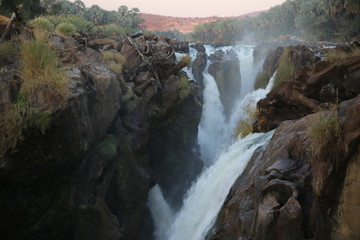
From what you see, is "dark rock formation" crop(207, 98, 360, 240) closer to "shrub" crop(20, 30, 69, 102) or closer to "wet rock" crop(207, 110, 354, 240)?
"wet rock" crop(207, 110, 354, 240)

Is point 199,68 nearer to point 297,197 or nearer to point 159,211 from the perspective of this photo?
point 159,211

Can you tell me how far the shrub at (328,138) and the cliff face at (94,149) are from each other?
5.31 metres

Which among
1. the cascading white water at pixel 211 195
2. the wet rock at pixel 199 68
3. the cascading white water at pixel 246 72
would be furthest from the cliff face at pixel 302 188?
the cascading white water at pixel 246 72

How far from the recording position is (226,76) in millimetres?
27172

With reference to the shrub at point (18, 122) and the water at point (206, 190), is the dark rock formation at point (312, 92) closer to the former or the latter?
the water at point (206, 190)

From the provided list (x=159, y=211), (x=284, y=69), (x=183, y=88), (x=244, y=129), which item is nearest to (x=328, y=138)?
(x=244, y=129)

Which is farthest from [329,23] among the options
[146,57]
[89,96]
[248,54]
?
[89,96]

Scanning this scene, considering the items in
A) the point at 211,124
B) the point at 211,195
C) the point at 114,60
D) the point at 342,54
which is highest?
the point at 114,60

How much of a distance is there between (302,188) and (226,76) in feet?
75.6

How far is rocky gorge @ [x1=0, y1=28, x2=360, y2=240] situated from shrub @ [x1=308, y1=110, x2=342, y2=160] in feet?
0.07

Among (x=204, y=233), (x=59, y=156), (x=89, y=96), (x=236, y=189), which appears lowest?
(x=204, y=233)

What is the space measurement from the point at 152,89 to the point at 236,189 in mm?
7243

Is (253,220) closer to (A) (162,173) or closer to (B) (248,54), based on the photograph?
(A) (162,173)

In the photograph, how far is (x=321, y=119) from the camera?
4871mm
